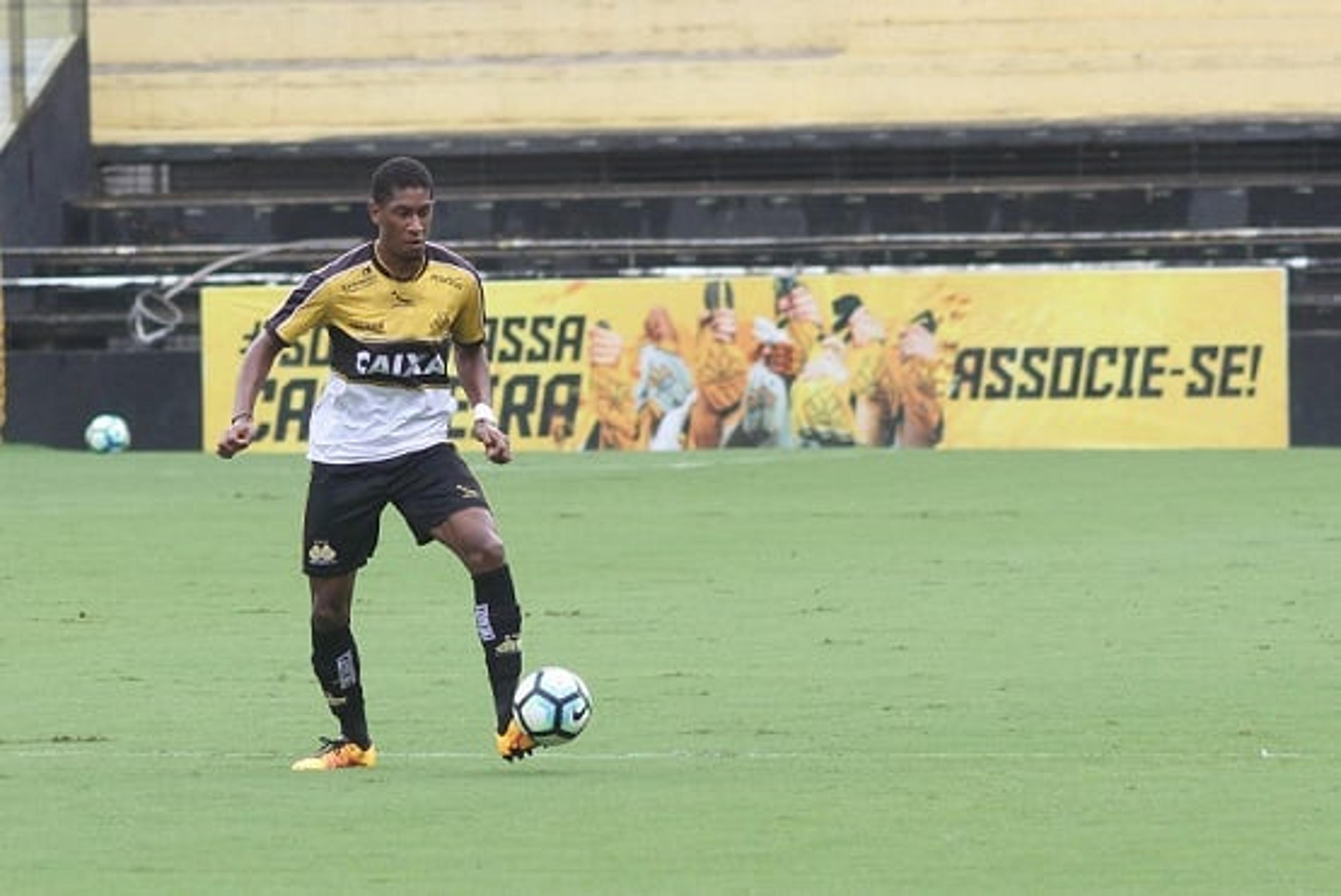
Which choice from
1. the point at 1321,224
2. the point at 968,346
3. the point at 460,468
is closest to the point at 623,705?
the point at 460,468

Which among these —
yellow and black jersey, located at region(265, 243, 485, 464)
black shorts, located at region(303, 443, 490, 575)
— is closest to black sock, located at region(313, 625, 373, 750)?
black shorts, located at region(303, 443, 490, 575)

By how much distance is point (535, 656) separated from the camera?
Answer: 15680 millimetres

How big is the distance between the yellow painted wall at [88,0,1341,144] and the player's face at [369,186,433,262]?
31.4 metres

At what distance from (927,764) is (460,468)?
1899 millimetres

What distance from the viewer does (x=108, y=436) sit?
37219mm

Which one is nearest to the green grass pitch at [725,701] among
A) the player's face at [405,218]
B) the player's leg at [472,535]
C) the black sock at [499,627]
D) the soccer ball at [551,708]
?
the soccer ball at [551,708]

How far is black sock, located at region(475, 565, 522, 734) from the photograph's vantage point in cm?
1166

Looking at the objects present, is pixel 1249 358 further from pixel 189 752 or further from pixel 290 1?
pixel 189 752

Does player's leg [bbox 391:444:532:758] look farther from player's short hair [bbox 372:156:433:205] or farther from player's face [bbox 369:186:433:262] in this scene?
player's short hair [bbox 372:156:433:205]

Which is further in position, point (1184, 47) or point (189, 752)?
point (1184, 47)

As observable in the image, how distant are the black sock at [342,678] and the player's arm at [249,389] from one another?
0.71m

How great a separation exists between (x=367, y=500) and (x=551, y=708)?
1.18 meters

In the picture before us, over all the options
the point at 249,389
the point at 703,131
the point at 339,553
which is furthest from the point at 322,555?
the point at 703,131

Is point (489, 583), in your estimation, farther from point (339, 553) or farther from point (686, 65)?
point (686, 65)
